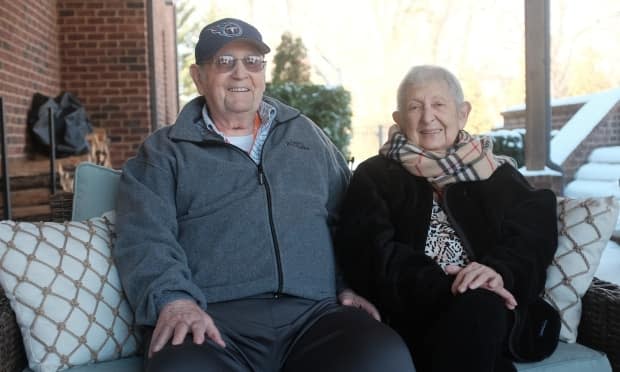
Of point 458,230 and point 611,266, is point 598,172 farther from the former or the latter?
point 458,230

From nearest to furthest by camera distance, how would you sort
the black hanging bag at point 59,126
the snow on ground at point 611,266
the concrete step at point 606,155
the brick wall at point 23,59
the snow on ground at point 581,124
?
the snow on ground at point 611,266 → the brick wall at point 23,59 → the black hanging bag at point 59,126 → the concrete step at point 606,155 → the snow on ground at point 581,124

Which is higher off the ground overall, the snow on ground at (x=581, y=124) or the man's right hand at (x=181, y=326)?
the snow on ground at (x=581, y=124)

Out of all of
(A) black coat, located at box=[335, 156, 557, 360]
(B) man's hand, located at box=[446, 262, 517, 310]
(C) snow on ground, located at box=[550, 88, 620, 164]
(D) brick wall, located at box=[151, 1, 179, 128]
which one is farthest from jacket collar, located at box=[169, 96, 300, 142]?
(D) brick wall, located at box=[151, 1, 179, 128]

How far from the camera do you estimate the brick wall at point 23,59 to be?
5.16 meters

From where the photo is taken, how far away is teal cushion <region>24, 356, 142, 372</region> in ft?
5.40

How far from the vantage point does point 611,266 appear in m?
3.87

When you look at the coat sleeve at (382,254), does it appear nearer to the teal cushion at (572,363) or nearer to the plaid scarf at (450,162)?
the plaid scarf at (450,162)

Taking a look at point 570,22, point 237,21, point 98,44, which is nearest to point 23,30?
point 98,44

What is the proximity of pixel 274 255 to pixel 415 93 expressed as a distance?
65cm

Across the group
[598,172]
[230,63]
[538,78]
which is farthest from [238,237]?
[598,172]

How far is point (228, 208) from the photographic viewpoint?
1781 mm

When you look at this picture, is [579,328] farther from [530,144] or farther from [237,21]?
[530,144]

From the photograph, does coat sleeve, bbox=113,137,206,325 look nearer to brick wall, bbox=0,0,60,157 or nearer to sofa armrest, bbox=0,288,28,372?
sofa armrest, bbox=0,288,28,372

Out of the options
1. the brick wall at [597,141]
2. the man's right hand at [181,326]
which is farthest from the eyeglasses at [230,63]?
the brick wall at [597,141]
